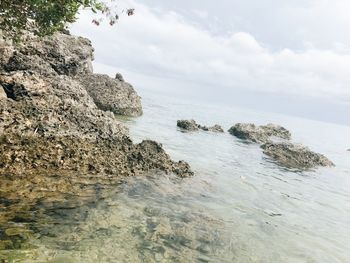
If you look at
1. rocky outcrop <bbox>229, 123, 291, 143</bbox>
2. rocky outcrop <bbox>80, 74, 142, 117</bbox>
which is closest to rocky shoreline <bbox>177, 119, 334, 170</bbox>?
rocky outcrop <bbox>229, 123, 291, 143</bbox>

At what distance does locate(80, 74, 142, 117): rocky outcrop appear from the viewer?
138 ft

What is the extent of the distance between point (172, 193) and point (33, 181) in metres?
6.01

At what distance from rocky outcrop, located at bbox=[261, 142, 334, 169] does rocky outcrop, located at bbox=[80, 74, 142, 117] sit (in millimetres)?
16883

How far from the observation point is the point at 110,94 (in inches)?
1702

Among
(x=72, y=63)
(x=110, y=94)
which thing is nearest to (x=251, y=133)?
(x=110, y=94)

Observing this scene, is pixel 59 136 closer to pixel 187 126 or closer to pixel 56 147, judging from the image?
pixel 56 147

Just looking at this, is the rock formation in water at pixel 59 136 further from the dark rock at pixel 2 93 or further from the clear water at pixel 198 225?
the clear water at pixel 198 225

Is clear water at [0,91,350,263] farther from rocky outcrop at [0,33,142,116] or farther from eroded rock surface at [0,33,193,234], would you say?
rocky outcrop at [0,33,142,116]

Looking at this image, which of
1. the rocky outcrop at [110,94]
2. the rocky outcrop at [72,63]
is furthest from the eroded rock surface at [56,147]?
the rocky outcrop at [110,94]

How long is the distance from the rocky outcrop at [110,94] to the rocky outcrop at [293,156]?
16883 mm

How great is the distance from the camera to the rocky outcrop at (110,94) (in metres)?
41.9

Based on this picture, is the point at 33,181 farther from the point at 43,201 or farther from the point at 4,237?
the point at 4,237

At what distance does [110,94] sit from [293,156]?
2117 cm

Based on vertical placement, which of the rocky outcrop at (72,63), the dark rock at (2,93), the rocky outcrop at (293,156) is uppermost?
the rocky outcrop at (72,63)
